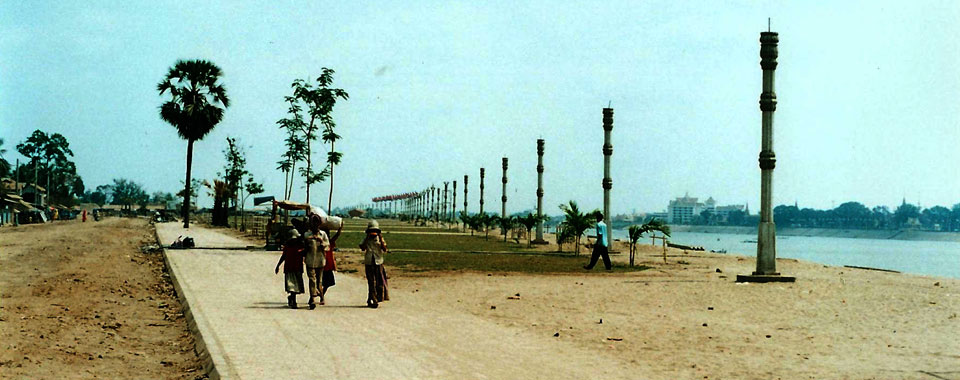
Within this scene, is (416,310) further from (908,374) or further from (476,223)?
(476,223)

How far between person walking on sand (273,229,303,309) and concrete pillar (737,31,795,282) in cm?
1016

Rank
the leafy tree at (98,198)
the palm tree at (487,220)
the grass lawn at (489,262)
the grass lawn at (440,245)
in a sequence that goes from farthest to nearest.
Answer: the leafy tree at (98,198) → the palm tree at (487,220) → the grass lawn at (440,245) → the grass lawn at (489,262)

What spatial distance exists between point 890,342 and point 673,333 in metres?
2.52

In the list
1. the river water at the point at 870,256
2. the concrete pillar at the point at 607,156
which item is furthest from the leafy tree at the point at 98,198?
the concrete pillar at the point at 607,156

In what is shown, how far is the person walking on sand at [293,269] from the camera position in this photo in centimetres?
1408

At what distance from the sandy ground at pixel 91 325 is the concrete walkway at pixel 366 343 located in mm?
414

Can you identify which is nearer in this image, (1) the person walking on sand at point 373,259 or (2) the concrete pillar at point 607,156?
(1) the person walking on sand at point 373,259

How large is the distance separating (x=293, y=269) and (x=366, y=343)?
4.11 m

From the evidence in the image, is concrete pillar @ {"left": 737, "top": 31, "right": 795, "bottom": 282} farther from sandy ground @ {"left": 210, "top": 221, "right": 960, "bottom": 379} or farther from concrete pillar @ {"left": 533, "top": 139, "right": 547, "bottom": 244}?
concrete pillar @ {"left": 533, "top": 139, "right": 547, "bottom": 244}

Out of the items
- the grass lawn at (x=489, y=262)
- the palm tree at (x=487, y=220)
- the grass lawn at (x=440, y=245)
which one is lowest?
the grass lawn at (x=489, y=262)

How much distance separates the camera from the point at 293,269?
1412cm

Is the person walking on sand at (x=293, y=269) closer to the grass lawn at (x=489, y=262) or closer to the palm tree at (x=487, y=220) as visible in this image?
the grass lawn at (x=489, y=262)

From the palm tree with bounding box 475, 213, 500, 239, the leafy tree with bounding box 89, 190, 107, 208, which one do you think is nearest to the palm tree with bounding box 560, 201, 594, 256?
the palm tree with bounding box 475, 213, 500, 239

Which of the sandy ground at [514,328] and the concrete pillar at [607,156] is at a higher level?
the concrete pillar at [607,156]
